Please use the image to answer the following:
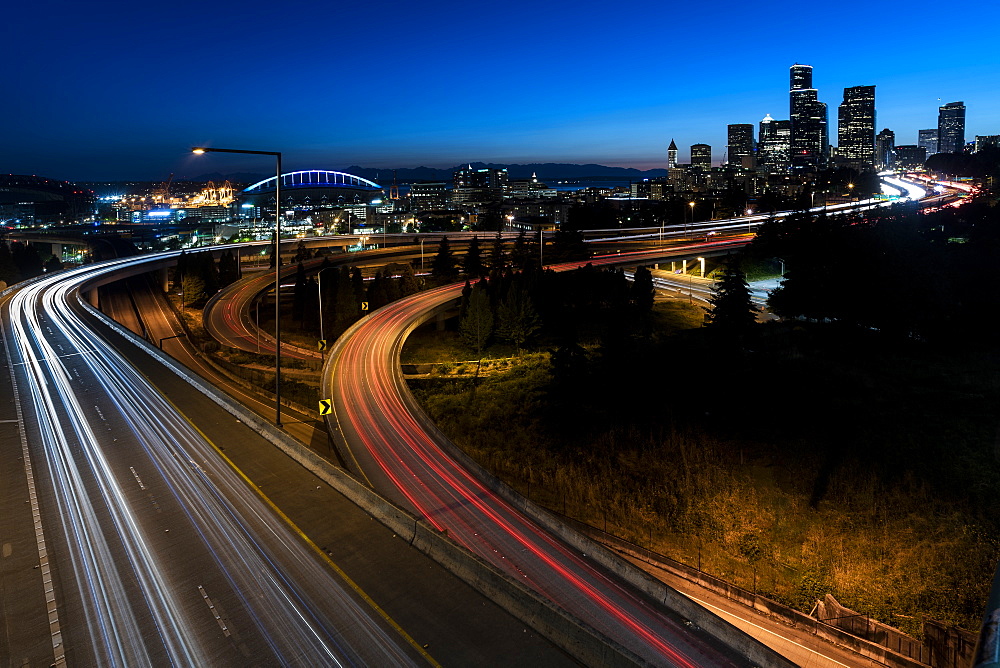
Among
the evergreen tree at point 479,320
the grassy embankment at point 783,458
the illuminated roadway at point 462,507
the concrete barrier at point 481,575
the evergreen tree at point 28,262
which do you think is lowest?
the grassy embankment at point 783,458

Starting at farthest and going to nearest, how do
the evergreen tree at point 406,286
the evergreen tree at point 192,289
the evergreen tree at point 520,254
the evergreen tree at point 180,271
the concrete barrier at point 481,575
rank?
the evergreen tree at point 520,254 < the evergreen tree at point 180,271 < the evergreen tree at point 192,289 < the evergreen tree at point 406,286 < the concrete barrier at point 481,575

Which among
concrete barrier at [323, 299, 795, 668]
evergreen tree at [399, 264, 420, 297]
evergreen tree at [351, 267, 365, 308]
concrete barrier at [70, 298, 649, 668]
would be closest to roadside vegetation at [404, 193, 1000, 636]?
concrete barrier at [323, 299, 795, 668]

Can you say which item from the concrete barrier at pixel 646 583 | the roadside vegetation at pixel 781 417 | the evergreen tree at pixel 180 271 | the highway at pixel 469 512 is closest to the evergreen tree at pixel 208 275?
the evergreen tree at pixel 180 271

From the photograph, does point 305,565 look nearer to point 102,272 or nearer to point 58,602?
point 58,602

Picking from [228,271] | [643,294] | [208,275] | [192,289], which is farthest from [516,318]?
[228,271]

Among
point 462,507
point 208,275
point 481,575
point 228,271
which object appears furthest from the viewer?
point 228,271

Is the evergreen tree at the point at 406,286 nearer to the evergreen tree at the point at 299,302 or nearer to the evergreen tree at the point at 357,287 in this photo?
the evergreen tree at the point at 357,287

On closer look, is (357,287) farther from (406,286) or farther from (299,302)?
(299,302)

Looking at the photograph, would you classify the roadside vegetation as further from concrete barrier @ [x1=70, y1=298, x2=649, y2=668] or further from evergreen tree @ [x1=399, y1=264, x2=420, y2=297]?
evergreen tree @ [x1=399, y1=264, x2=420, y2=297]
